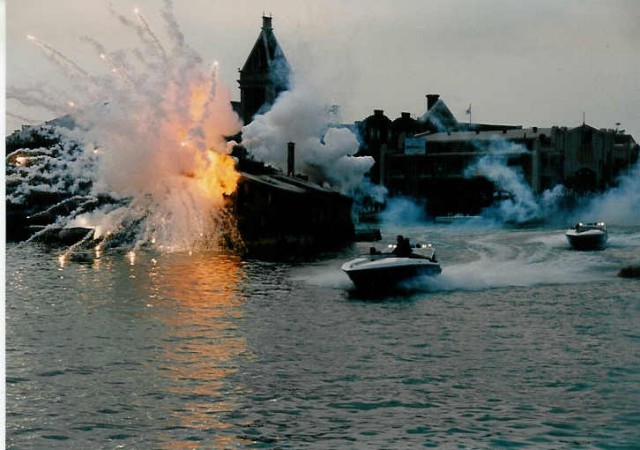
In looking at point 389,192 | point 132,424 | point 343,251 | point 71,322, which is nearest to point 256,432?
point 132,424

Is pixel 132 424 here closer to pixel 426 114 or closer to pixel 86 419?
pixel 86 419

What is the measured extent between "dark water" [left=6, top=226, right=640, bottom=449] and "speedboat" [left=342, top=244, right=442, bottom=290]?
40 cm

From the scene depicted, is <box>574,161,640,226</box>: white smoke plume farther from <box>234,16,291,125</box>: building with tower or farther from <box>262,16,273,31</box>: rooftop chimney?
<box>262,16,273,31</box>: rooftop chimney

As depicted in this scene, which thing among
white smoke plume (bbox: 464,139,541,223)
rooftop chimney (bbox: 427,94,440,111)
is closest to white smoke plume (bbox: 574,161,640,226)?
white smoke plume (bbox: 464,139,541,223)

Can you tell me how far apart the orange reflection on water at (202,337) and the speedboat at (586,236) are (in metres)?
10.4

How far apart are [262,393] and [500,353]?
4874 mm

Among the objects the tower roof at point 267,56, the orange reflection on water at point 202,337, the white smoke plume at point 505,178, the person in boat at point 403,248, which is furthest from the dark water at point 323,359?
the tower roof at point 267,56

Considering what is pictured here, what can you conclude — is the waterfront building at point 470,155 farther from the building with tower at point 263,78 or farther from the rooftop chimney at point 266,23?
the rooftop chimney at point 266,23

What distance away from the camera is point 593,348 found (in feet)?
59.6

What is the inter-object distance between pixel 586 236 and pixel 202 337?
17399 millimetres

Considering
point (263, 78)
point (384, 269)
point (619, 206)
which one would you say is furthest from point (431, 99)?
point (619, 206)

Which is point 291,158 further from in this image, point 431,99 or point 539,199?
point 431,99

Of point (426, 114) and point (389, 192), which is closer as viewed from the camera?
point (426, 114)

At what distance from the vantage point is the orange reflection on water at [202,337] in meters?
13.6
